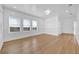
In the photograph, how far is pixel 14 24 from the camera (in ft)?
7.89

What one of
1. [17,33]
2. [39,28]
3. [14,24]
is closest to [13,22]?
[14,24]

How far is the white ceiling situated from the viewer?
93.2 inches

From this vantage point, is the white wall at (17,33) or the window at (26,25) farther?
the window at (26,25)

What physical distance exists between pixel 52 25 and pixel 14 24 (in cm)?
77

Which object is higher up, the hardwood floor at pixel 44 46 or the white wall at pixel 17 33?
the white wall at pixel 17 33

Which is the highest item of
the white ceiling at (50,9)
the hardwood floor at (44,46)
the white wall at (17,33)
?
the white ceiling at (50,9)

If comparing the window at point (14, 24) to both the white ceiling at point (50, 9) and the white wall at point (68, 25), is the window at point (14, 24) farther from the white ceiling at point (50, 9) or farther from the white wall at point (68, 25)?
the white wall at point (68, 25)

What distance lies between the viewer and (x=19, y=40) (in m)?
Answer: 2.41

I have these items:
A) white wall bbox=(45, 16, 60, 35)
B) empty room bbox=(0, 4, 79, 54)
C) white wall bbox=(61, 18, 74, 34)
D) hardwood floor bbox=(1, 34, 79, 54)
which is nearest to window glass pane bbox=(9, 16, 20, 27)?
empty room bbox=(0, 4, 79, 54)

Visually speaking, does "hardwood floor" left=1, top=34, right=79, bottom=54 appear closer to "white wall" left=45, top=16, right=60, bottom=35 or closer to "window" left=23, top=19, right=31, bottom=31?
"white wall" left=45, top=16, right=60, bottom=35

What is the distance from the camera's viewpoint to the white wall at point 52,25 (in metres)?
2.42

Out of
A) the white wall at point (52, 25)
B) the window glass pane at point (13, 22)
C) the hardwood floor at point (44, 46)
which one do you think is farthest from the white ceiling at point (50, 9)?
the hardwood floor at point (44, 46)
